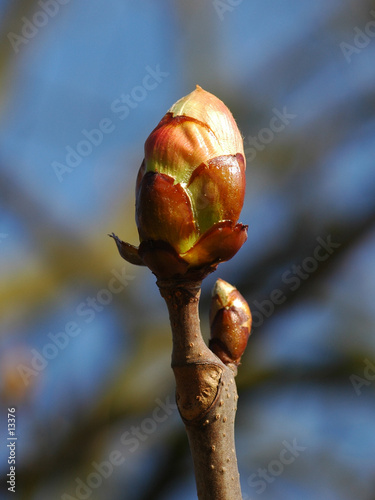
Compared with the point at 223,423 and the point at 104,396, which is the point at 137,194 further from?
the point at 104,396

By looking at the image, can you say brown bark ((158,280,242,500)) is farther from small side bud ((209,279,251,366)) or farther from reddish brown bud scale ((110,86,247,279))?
small side bud ((209,279,251,366))

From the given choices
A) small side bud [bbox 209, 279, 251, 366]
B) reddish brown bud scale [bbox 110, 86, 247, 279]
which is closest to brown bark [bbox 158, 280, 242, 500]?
reddish brown bud scale [bbox 110, 86, 247, 279]

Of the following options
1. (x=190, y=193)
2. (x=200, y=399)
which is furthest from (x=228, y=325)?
(x=190, y=193)

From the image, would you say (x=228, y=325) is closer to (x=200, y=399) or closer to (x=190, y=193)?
(x=200, y=399)

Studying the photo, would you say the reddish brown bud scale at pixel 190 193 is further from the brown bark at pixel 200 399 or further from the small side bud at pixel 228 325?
the small side bud at pixel 228 325

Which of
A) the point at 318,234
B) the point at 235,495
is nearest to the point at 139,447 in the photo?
the point at 318,234

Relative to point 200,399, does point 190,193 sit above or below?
above
